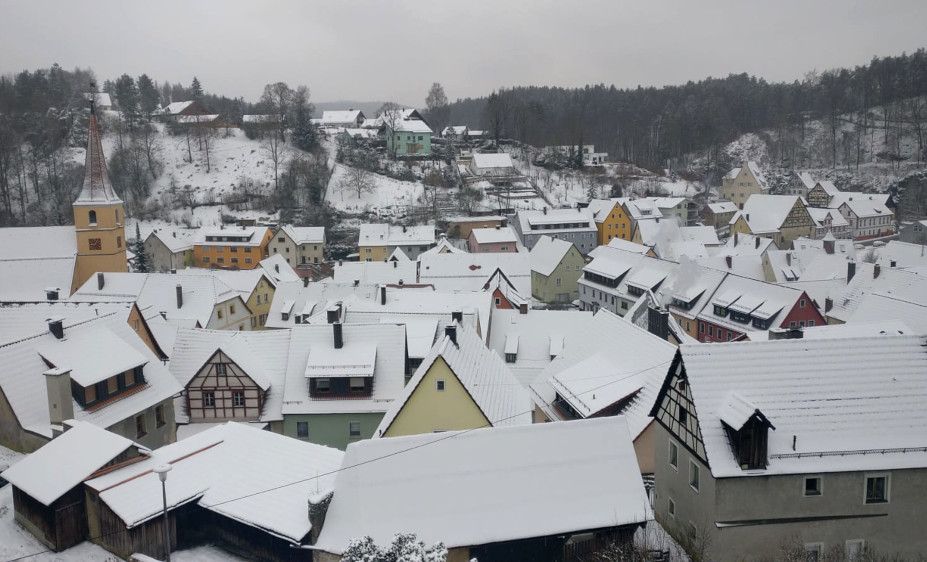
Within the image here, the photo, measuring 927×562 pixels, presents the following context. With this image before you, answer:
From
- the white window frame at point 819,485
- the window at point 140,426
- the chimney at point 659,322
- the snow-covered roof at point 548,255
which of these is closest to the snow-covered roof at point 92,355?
the window at point 140,426

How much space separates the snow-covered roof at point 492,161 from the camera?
10844 cm

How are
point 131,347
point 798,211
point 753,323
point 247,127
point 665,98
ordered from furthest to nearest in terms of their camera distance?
point 665,98, point 247,127, point 798,211, point 753,323, point 131,347

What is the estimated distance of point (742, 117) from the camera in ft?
509

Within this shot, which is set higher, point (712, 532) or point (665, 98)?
point (665, 98)

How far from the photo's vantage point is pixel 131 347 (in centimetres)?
2542

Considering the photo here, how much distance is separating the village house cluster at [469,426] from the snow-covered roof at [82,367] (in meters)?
0.07

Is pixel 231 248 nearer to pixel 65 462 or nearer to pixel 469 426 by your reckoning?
pixel 469 426

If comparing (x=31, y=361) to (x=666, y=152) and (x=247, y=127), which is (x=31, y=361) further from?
Answer: (x=666, y=152)

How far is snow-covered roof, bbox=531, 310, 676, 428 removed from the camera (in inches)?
940

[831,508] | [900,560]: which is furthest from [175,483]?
[900,560]

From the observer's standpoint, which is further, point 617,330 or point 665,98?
point 665,98

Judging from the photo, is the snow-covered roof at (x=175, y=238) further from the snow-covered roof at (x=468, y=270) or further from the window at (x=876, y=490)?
the window at (x=876, y=490)

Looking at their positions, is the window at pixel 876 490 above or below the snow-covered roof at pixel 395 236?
below

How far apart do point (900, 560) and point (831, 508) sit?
2.15 meters
